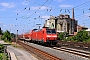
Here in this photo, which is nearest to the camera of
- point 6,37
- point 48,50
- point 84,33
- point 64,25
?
point 48,50

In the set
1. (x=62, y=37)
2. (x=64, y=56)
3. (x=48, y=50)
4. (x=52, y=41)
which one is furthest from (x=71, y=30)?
(x=64, y=56)

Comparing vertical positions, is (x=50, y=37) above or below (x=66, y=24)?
below

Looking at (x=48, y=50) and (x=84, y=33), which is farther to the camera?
(x=84, y=33)

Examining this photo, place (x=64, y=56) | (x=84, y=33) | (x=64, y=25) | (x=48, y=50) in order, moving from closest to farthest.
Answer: (x=64, y=56), (x=48, y=50), (x=84, y=33), (x=64, y=25)

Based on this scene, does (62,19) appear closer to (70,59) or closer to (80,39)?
(80,39)

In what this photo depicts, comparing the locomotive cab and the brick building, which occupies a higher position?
the brick building

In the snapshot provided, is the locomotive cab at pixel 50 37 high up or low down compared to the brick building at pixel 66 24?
down

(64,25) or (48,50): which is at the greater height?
(64,25)

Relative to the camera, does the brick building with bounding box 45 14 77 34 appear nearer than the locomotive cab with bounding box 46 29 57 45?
No

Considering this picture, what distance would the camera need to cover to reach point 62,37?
82000 mm

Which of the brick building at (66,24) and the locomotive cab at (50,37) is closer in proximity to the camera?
the locomotive cab at (50,37)

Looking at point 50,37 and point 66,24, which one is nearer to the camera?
point 50,37

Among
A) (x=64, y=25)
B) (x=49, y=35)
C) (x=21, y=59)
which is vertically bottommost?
(x=21, y=59)

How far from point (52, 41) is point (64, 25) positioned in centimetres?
7342
